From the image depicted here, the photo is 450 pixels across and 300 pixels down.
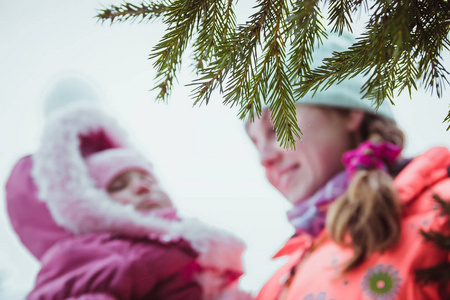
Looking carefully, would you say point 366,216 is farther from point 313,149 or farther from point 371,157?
point 313,149

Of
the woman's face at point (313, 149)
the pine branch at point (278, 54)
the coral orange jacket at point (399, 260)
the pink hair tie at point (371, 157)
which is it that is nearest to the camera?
the pine branch at point (278, 54)

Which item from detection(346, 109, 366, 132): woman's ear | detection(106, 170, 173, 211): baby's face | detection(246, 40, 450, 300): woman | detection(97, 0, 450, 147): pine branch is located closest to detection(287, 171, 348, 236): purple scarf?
detection(246, 40, 450, 300): woman

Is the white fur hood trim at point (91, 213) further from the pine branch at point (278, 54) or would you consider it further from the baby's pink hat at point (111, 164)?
the pine branch at point (278, 54)

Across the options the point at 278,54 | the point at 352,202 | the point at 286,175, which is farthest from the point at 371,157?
the point at 278,54

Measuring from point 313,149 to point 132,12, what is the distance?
68 centimetres

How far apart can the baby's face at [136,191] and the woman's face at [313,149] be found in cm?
33

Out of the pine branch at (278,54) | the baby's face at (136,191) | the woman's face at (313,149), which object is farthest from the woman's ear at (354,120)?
the pine branch at (278,54)

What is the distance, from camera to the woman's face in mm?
906

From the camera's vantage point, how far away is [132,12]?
29 cm

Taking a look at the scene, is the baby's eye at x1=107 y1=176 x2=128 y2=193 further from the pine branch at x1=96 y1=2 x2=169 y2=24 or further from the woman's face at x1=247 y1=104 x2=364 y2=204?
the pine branch at x1=96 y1=2 x2=169 y2=24

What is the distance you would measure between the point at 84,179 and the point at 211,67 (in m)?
0.80

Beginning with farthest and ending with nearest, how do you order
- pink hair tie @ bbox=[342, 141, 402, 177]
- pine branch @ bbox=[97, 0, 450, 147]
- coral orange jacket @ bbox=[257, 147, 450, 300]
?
pink hair tie @ bbox=[342, 141, 402, 177]
coral orange jacket @ bbox=[257, 147, 450, 300]
pine branch @ bbox=[97, 0, 450, 147]

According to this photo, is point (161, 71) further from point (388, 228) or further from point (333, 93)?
point (333, 93)

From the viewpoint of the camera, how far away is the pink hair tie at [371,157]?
2.53ft
